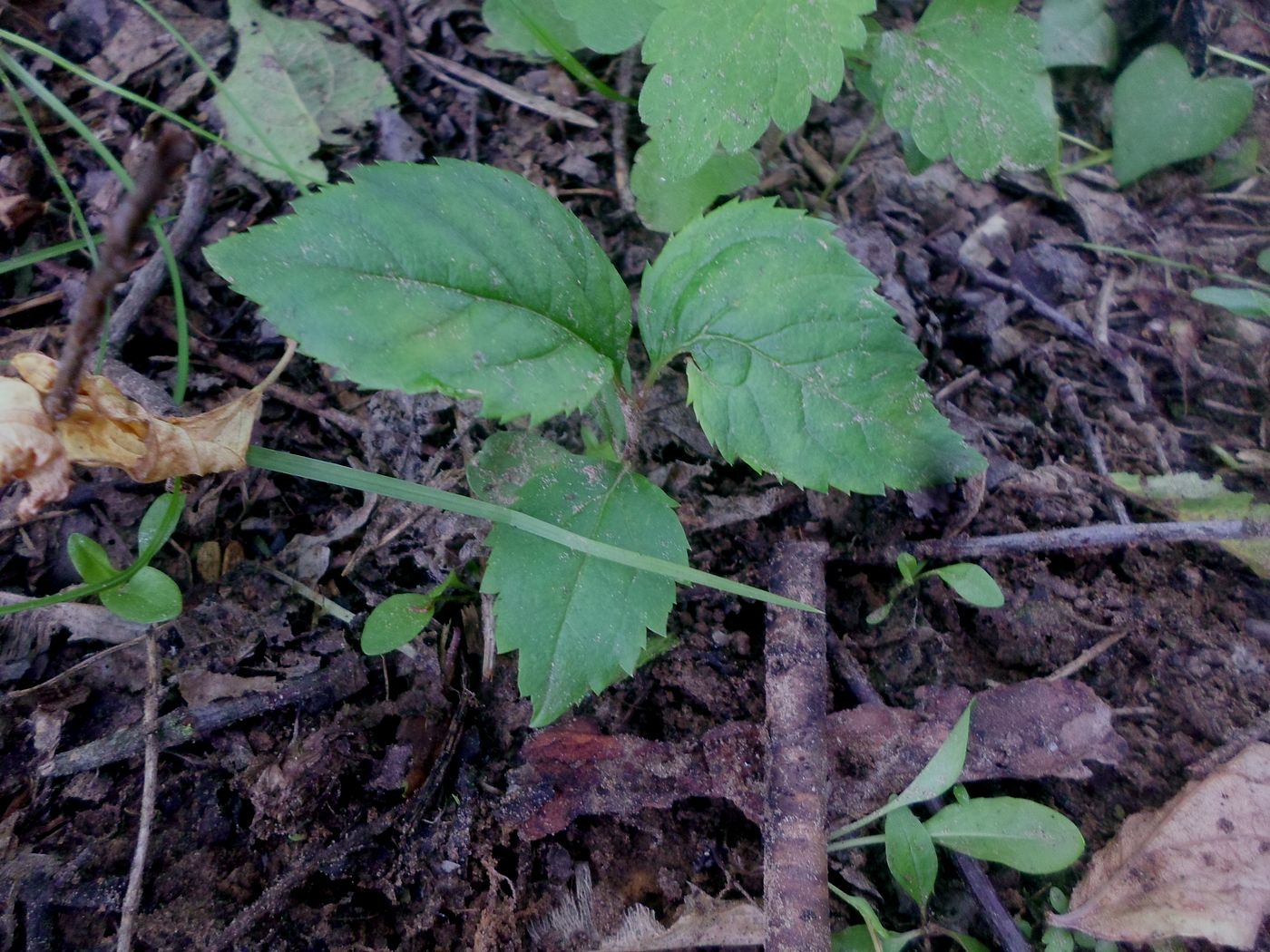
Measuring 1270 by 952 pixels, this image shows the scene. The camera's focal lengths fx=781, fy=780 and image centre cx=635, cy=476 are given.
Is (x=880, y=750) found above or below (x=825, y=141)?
below

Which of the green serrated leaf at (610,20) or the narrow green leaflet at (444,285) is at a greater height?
the green serrated leaf at (610,20)

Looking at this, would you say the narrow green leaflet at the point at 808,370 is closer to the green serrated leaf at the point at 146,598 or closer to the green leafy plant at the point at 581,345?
the green leafy plant at the point at 581,345

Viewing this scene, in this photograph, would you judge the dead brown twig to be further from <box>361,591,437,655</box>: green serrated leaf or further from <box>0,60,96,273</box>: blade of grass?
<box>0,60,96,273</box>: blade of grass

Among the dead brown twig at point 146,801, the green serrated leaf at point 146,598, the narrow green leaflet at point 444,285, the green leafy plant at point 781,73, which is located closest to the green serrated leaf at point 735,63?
the green leafy plant at point 781,73

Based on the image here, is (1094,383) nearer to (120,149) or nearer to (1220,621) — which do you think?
(1220,621)

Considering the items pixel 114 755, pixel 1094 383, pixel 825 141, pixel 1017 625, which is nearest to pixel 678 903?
pixel 1017 625

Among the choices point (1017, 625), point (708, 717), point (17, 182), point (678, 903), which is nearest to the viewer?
point (678, 903)

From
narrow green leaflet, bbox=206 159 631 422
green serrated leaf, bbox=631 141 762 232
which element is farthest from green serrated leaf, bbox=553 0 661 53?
narrow green leaflet, bbox=206 159 631 422

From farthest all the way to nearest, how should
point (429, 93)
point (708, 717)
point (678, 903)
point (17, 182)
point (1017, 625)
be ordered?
1. point (429, 93)
2. point (17, 182)
3. point (1017, 625)
4. point (708, 717)
5. point (678, 903)
